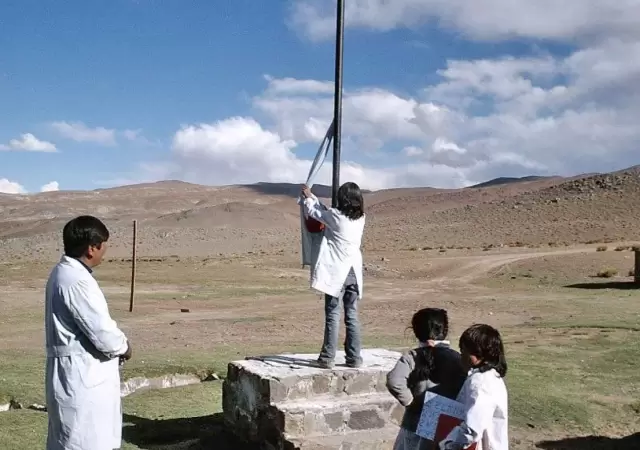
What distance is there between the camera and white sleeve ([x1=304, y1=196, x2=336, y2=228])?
6.58 metres

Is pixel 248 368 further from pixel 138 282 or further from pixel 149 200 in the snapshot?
pixel 149 200

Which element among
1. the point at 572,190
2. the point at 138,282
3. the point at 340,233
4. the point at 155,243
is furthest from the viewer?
the point at 572,190

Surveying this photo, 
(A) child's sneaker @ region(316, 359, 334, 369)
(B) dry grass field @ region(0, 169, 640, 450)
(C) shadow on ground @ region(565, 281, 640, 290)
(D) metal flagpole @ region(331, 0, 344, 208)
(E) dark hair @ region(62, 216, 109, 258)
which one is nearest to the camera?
(E) dark hair @ region(62, 216, 109, 258)

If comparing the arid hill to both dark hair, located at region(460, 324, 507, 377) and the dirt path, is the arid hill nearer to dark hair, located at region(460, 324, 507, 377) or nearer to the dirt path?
the dirt path

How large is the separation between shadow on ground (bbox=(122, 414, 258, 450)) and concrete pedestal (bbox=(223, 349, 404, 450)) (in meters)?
0.23

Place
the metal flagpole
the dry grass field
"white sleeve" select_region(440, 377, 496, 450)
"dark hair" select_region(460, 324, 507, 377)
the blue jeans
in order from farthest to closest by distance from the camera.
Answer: the dry grass field → the metal flagpole → the blue jeans → "dark hair" select_region(460, 324, 507, 377) → "white sleeve" select_region(440, 377, 496, 450)

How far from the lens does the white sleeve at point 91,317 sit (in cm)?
425

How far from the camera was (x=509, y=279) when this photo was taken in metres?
30.1

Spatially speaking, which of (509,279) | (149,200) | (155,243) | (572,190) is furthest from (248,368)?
(149,200)

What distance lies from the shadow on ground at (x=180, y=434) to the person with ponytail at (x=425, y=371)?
295cm

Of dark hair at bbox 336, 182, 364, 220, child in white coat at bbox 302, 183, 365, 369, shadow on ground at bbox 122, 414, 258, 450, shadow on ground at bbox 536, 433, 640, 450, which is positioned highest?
dark hair at bbox 336, 182, 364, 220

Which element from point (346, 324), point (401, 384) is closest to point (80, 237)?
point (401, 384)

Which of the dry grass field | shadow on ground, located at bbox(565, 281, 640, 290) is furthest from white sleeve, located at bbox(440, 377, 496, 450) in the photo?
shadow on ground, located at bbox(565, 281, 640, 290)

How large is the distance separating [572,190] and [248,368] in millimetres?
79113
